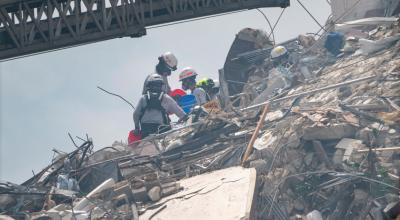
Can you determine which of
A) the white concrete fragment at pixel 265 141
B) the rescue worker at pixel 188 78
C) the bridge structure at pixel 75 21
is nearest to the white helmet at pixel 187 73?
the rescue worker at pixel 188 78

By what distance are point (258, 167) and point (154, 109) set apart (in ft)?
12.8

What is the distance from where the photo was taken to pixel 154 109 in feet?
45.5

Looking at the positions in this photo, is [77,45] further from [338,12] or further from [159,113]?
[338,12]

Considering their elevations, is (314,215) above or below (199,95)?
below

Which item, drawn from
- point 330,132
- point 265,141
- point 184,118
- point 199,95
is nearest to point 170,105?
point 184,118

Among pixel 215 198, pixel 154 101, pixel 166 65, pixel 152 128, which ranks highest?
pixel 166 65

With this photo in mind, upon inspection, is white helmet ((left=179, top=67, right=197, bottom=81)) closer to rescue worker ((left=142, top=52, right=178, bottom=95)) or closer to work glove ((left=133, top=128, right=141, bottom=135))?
Result: rescue worker ((left=142, top=52, right=178, bottom=95))

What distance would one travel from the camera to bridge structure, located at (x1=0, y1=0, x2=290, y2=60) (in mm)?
13148

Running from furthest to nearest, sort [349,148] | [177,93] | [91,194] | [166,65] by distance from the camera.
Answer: [166,65] → [177,93] → [91,194] → [349,148]

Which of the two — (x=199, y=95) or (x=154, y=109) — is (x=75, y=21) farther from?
(x=199, y=95)

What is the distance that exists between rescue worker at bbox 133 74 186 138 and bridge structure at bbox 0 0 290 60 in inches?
44.3

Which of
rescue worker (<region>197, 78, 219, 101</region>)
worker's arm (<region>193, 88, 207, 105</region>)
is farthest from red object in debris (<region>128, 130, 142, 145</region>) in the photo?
rescue worker (<region>197, 78, 219, 101</region>)

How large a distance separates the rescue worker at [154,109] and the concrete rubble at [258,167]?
13.4 inches

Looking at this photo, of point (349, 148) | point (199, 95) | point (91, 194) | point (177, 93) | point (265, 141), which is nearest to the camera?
point (349, 148)
